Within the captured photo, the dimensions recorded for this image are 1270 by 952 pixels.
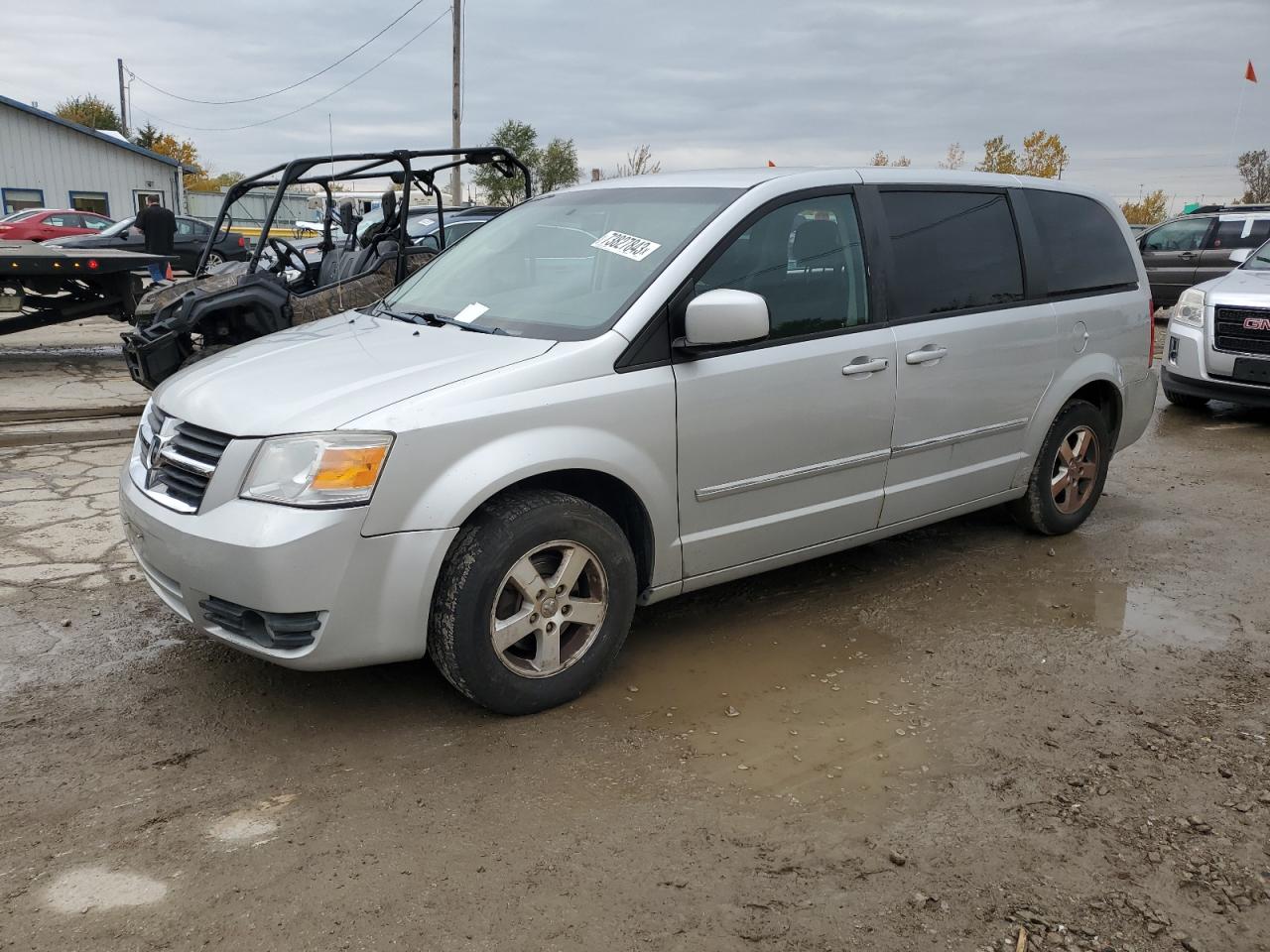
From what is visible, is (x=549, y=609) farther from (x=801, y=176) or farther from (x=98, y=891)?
(x=801, y=176)

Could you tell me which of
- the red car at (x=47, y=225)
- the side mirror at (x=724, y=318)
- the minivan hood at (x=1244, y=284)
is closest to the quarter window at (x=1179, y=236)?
the minivan hood at (x=1244, y=284)

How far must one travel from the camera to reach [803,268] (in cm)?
394

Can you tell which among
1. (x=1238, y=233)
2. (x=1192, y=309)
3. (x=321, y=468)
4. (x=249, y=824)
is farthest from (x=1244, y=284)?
(x=249, y=824)

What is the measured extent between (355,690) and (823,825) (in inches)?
66.6

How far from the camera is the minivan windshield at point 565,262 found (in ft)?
11.9

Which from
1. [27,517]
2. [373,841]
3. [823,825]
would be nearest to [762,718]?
[823,825]

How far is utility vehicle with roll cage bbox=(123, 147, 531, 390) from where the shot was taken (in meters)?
6.96

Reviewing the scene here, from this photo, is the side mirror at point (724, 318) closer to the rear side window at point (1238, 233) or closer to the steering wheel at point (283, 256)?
the steering wheel at point (283, 256)

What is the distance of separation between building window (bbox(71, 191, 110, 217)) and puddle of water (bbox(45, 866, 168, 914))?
3201 cm

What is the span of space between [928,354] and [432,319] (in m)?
2.01

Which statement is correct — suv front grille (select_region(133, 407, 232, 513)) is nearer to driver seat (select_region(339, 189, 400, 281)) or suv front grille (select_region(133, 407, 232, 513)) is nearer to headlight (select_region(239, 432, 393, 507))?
headlight (select_region(239, 432, 393, 507))

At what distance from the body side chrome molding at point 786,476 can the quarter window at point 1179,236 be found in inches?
508

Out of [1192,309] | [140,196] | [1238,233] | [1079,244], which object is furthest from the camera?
[140,196]

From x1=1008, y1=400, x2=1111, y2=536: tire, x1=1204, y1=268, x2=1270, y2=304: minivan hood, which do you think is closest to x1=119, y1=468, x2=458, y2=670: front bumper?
x1=1008, y1=400, x2=1111, y2=536: tire
